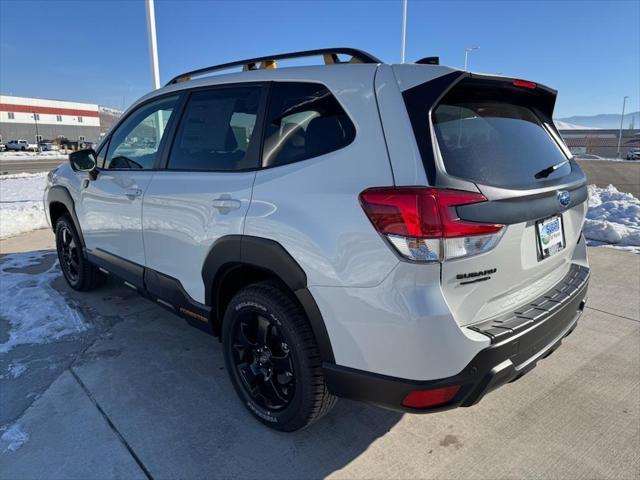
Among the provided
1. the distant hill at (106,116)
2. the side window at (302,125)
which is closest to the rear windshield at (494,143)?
the side window at (302,125)

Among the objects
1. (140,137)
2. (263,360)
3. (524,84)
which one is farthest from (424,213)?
(140,137)

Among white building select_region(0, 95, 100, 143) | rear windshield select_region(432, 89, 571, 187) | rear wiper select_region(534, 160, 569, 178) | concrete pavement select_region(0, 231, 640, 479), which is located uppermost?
white building select_region(0, 95, 100, 143)

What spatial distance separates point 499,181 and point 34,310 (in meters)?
4.10

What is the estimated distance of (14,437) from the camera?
2400 millimetres

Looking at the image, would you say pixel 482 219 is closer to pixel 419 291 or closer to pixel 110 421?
pixel 419 291

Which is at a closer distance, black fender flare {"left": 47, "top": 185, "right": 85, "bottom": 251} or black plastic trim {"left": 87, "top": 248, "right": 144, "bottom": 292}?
black plastic trim {"left": 87, "top": 248, "right": 144, "bottom": 292}

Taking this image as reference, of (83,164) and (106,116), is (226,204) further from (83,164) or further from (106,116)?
(106,116)

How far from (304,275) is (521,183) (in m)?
1.06

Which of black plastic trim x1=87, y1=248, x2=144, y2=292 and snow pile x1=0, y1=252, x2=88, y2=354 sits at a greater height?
black plastic trim x1=87, y1=248, x2=144, y2=292

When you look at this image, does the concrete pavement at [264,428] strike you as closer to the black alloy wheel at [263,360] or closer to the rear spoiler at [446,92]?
the black alloy wheel at [263,360]

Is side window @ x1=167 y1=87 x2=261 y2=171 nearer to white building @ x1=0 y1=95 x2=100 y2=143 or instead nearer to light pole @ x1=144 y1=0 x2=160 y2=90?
light pole @ x1=144 y1=0 x2=160 y2=90

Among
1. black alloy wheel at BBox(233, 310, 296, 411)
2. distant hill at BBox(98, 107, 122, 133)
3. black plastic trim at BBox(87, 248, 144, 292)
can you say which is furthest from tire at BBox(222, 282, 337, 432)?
distant hill at BBox(98, 107, 122, 133)

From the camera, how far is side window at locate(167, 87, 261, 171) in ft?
8.27

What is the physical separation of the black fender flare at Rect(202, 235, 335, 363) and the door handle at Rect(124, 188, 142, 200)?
0.94 metres
